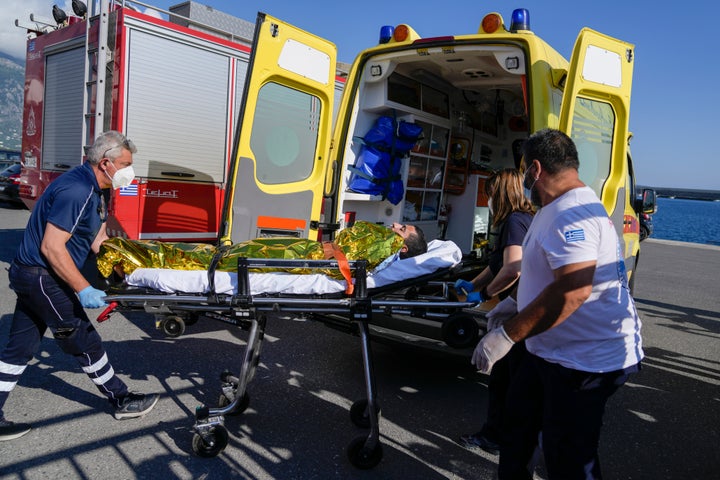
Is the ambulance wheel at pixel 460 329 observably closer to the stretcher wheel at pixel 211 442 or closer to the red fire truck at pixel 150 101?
the stretcher wheel at pixel 211 442

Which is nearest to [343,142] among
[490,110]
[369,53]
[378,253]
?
[369,53]

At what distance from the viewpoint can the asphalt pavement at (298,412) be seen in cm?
279

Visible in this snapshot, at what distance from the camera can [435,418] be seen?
3.48 metres

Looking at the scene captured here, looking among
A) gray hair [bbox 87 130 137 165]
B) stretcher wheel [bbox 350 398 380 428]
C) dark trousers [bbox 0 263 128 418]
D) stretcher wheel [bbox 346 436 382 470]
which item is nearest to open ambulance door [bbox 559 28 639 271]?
stretcher wheel [bbox 350 398 380 428]

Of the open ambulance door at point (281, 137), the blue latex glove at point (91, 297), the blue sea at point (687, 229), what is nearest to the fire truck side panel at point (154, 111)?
the open ambulance door at point (281, 137)

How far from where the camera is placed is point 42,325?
3.08m

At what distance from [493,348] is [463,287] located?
0.97m

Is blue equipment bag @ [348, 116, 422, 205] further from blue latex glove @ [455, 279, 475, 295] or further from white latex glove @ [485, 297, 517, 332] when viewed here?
white latex glove @ [485, 297, 517, 332]

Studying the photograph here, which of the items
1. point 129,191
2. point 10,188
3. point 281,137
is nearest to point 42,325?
point 281,137

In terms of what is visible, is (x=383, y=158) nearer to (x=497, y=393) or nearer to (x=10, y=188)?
(x=497, y=393)

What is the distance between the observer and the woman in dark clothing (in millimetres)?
2896

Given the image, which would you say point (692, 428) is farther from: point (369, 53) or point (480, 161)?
point (480, 161)

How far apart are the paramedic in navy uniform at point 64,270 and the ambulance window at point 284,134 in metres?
1.25

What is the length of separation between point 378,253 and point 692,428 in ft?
8.19
